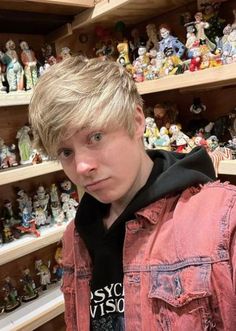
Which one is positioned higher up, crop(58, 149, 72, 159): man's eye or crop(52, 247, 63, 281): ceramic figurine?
crop(58, 149, 72, 159): man's eye

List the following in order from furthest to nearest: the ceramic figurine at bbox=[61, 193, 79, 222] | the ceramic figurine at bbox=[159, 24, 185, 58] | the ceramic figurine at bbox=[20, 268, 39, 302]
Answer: the ceramic figurine at bbox=[61, 193, 79, 222] → the ceramic figurine at bbox=[20, 268, 39, 302] → the ceramic figurine at bbox=[159, 24, 185, 58]

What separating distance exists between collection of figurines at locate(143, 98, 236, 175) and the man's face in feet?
2.24

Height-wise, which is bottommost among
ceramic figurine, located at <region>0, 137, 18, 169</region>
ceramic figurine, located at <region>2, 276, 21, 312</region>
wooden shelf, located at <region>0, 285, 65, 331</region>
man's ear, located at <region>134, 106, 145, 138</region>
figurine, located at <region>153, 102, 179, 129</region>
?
wooden shelf, located at <region>0, 285, 65, 331</region>

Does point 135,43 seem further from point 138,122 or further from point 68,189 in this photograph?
point 138,122

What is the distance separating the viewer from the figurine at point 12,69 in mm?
1514

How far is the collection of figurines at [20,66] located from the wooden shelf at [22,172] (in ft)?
1.08

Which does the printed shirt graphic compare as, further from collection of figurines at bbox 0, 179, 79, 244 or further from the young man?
collection of figurines at bbox 0, 179, 79, 244

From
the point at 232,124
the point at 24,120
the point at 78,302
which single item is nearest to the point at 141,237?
the point at 78,302

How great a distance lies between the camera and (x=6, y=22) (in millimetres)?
1474

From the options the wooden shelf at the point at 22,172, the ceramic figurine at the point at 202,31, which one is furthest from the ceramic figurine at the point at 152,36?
the wooden shelf at the point at 22,172

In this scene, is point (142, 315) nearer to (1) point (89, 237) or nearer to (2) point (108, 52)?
(1) point (89, 237)

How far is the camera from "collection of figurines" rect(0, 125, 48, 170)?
154 centimetres

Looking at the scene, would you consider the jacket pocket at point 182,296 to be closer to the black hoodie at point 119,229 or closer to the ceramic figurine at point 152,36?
the black hoodie at point 119,229

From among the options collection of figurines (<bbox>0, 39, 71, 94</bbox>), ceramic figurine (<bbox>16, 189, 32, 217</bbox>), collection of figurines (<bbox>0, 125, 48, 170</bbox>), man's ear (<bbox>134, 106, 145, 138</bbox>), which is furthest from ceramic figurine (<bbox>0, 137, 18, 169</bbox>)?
man's ear (<bbox>134, 106, 145, 138</bbox>)
